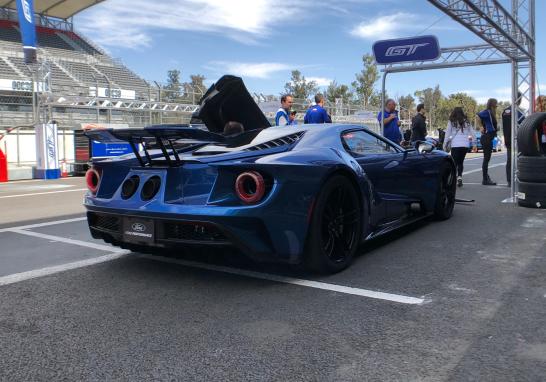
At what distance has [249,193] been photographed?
3.50 m

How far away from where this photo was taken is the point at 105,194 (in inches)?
162

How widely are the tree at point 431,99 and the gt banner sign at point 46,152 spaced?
69481 millimetres

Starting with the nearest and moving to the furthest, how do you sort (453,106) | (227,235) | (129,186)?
1. (227,235)
2. (129,186)
3. (453,106)

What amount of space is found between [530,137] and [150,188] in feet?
18.1

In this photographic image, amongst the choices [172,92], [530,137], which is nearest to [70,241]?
[530,137]

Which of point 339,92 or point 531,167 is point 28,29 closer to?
point 531,167

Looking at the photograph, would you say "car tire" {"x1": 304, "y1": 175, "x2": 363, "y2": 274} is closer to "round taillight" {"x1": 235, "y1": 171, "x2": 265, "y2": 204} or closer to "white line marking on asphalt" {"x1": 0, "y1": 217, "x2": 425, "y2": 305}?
"white line marking on asphalt" {"x1": 0, "y1": 217, "x2": 425, "y2": 305}

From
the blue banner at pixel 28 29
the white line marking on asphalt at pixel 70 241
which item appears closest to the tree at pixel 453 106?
the blue banner at pixel 28 29

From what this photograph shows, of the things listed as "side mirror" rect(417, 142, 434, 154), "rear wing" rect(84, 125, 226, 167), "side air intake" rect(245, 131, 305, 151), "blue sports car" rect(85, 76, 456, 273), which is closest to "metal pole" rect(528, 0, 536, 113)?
"side mirror" rect(417, 142, 434, 154)

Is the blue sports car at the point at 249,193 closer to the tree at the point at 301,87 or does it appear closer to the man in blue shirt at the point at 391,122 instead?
the man in blue shirt at the point at 391,122

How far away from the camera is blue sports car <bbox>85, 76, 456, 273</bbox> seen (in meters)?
3.48

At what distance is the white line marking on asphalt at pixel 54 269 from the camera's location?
13.3ft

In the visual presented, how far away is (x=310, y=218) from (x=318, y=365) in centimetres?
135

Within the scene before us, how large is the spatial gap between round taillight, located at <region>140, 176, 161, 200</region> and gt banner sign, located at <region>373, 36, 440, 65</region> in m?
7.94
